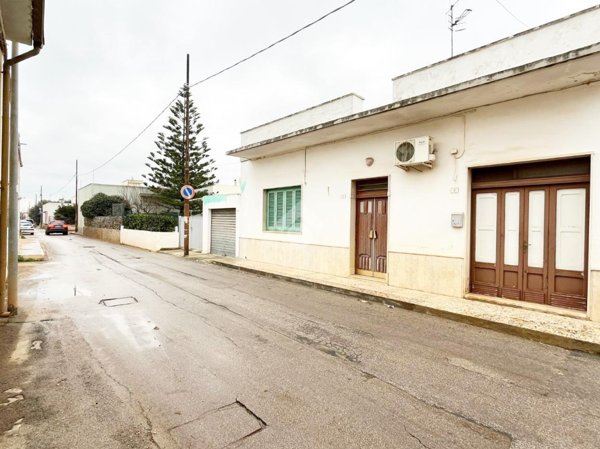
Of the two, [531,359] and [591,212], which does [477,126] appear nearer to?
[591,212]

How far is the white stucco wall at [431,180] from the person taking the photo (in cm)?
559

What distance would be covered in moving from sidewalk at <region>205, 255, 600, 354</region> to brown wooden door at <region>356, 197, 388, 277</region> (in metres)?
0.49

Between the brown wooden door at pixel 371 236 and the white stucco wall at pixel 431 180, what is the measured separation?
27 centimetres

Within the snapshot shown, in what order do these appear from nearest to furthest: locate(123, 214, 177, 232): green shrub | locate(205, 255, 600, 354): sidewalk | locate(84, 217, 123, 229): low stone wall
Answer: locate(205, 255, 600, 354): sidewalk
locate(123, 214, 177, 232): green shrub
locate(84, 217, 123, 229): low stone wall

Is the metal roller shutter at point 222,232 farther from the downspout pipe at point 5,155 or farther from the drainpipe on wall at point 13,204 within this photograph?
the downspout pipe at point 5,155

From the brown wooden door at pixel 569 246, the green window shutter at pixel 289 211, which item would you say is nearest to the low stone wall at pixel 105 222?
the green window shutter at pixel 289 211

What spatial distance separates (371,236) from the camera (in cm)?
898

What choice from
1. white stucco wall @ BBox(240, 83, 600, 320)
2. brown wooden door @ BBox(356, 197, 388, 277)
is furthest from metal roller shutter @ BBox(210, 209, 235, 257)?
brown wooden door @ BBox(356, 197, 388, 277)

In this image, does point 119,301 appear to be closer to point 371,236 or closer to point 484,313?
point 371,236

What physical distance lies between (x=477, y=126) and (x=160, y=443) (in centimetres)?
734

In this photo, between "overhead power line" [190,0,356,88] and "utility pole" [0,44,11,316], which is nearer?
"utility pole" [0,44,11,316]

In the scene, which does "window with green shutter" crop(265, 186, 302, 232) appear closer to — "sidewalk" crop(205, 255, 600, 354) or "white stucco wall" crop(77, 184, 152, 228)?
"sidewalk" crop(205, 255, 600, 354)

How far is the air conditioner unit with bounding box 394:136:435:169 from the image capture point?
23.4 feet

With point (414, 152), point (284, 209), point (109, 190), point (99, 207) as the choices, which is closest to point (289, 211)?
point (284, 209)
